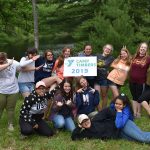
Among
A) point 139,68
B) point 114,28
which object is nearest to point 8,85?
point 139,68

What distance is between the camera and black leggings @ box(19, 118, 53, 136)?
788 centimetres

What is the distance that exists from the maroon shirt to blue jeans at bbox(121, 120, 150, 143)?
1.67 m

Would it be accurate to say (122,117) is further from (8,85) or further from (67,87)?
(8,85)

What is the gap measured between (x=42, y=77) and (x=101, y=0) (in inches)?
414

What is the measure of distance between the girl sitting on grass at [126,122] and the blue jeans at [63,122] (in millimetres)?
1133

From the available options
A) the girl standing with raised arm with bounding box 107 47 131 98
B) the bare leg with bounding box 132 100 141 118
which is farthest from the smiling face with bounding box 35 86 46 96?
the bare leg with bounding box 132 100 141 118

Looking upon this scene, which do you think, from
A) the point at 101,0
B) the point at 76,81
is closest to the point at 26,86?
the point at 76,81

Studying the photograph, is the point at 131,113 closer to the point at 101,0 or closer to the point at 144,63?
the point at 144,63

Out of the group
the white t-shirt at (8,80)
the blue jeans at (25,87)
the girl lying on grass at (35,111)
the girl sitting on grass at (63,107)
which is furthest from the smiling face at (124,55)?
the white t-shirt at (8,80)

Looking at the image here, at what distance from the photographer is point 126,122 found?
7.69 m

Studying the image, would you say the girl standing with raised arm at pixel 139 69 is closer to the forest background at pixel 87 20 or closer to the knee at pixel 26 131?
the knee at pixel 26 131

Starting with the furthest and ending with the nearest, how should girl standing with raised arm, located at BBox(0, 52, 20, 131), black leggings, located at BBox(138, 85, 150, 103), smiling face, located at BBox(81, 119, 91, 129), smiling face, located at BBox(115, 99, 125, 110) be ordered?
black leggings, located at BBox(138, 85, 150, 103) < girl standing with raised arm, located at BBox(0, 52, 20, 131) < smiling face, located at BBox(115, 99, 125, 110) < smiling face, located at BBox(81, 119, 91, 129)

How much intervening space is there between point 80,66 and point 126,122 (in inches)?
90.2

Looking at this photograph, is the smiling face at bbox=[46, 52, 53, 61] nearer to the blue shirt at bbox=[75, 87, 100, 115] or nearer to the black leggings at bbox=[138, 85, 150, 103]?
the blue shirt at bbox=[75, 87, 100, 115]
